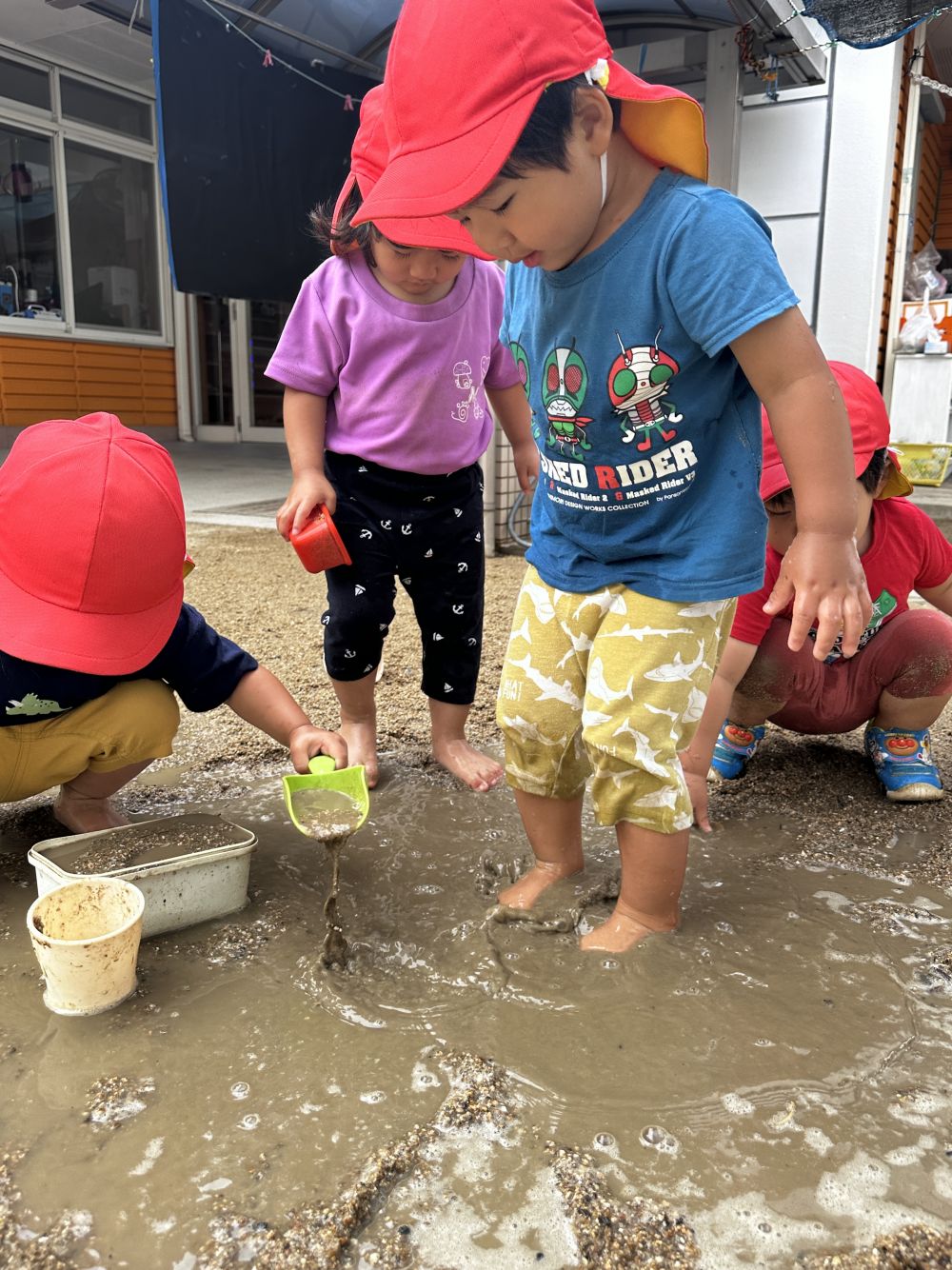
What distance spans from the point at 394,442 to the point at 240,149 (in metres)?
4.58

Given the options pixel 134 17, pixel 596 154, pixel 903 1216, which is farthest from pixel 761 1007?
pixel 134 17

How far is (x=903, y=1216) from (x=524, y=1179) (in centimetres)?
40

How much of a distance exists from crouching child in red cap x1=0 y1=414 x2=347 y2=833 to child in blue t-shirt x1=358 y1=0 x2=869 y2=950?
18.7 inches

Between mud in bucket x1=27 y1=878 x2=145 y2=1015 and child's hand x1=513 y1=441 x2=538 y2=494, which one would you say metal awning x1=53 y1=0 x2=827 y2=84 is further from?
mud in bucket x1=27 y1=878 x2=145 y2=1015

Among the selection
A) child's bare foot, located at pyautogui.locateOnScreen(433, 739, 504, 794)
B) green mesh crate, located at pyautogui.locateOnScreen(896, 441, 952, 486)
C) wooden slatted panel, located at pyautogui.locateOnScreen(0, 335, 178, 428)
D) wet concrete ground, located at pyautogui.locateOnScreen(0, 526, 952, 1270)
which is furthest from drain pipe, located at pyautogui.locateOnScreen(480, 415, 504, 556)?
wooden slatted panel, located at pyautogui.locateOnScreen(0, 335, 178, 428)

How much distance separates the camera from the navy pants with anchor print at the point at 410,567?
2326 millimetres

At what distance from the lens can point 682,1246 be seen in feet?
3.43

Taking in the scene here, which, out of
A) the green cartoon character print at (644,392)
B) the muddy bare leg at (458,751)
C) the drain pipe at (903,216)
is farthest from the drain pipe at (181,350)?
the green cartoon character print at (644,392)

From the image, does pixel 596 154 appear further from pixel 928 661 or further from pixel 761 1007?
pixel 928 661

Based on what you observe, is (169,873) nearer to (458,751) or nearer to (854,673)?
(458,751)

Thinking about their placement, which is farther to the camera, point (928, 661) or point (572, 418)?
point (928, 661)

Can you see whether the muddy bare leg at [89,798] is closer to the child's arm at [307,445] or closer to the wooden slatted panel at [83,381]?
the child's arm at [307,445]

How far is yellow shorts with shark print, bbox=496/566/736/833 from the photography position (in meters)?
1.53

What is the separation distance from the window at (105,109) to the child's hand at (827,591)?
1058 centimetres
